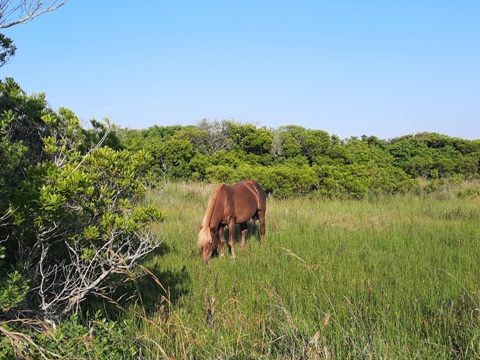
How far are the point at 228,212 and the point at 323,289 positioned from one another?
416cm

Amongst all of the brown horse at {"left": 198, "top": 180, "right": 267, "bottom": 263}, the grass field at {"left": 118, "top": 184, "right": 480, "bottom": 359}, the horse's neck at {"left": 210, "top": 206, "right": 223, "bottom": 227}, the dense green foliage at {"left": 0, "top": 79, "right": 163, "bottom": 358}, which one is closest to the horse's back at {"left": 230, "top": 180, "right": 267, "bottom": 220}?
the brown horse at {"left": 198, "top": 180, "right": 267, "bottom": 263}

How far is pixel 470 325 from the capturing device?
346 centimetres

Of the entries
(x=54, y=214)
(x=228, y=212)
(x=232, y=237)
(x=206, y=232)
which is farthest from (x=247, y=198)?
(x=54, y=214)

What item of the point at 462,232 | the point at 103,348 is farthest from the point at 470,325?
the point at 462,232

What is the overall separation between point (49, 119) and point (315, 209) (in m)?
10.3

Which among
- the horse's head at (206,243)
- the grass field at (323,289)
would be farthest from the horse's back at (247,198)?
the horse's head at (206,243)

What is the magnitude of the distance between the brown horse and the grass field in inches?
16.0

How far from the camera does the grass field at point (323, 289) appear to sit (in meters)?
3.21

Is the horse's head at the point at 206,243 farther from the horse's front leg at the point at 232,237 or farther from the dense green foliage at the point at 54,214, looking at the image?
the dense green foliage at the point at 54,214

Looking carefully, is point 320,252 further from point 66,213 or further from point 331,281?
point 66,213

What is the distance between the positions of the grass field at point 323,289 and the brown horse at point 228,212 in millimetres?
407

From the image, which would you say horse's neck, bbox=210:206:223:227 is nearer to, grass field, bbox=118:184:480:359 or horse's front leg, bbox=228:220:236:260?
horse's front leg, bbox=228:220:236:260

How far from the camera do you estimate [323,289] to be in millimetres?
4215

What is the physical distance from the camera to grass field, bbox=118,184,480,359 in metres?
3.21
